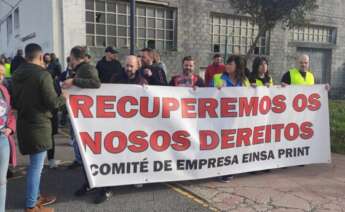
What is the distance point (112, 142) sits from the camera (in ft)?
14.6

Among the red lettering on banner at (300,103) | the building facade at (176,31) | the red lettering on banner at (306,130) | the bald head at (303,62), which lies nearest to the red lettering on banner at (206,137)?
the red lettering on banner at (300,103)

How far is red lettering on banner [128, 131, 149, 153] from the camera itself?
4.53 meters

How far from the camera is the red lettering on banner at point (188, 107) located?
4.80m

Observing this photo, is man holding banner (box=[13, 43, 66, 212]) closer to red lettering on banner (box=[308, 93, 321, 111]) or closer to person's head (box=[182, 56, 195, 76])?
person's head (box=[182, 56, 195, 76])

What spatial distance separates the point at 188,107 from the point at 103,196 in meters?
1.57

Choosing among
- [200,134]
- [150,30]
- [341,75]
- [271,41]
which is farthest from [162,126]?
[341,75]

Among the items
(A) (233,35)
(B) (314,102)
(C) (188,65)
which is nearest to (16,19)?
(A) (233,35)

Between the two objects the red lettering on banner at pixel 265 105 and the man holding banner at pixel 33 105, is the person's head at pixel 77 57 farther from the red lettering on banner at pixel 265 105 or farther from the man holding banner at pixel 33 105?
the red lettering on banner at pixel 265 105

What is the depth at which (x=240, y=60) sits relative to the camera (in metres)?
5.21

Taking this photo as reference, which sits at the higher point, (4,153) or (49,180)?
(4,153)

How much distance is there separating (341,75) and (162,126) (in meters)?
20.3

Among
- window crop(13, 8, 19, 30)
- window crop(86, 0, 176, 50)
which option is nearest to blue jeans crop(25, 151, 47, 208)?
window crop(86, 0, 176, 50)

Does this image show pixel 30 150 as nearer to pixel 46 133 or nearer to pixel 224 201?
pixel 46 133

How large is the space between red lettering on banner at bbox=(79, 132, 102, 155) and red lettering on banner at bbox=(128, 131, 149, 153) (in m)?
0.38
